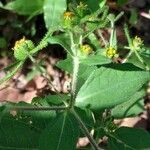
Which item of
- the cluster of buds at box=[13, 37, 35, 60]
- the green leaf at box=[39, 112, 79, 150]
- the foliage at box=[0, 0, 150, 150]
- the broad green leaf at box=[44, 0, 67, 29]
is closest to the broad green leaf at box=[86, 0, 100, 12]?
the broad green leaf at box=[44, 0, 67, 29]

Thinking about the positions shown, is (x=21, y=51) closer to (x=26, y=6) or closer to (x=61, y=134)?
(x=61, y=134)

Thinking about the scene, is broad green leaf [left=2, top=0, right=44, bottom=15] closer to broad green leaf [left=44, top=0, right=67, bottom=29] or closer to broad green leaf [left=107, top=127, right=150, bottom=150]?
broad green leaf [left=44, top=0, right=67, bottom=29]

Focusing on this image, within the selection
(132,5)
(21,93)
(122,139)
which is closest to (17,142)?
(122,139)

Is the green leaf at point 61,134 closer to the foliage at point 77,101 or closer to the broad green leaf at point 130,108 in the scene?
the foliage at point 77,101

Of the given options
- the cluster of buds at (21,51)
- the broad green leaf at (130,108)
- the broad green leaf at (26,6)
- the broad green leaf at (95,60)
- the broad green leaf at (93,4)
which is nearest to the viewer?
the broad green leaf at (95,60)

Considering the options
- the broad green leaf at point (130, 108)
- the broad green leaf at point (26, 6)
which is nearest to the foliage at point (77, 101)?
the broad green leaf at point (130, 108)

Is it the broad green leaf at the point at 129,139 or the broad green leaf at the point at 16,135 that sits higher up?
the broad green leaf at the point at 16,135
